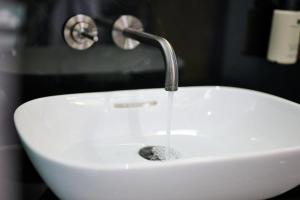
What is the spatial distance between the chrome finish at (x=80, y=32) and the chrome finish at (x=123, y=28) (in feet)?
0.13

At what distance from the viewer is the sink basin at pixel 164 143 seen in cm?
44

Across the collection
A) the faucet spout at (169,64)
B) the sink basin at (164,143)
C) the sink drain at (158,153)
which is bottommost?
the sink drain at (158,153)

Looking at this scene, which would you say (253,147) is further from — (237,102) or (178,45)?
(178,45)

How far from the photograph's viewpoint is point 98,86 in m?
0.78

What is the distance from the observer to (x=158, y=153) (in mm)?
650

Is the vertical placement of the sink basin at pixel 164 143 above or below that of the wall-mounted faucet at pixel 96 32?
below

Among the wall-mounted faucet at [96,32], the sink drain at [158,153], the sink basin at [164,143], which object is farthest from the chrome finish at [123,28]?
the sink drain at [158,153]

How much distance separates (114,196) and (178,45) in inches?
17.5

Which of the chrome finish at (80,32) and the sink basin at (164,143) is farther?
the chrome finish at (80,32)

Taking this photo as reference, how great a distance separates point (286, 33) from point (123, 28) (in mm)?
350

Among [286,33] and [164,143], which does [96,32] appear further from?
[286,33]

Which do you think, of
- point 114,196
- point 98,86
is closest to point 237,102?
point 98,86

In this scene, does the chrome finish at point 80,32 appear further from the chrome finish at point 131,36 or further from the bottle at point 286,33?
the bottle at point 286,33

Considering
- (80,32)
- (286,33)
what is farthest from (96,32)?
(286,33)
